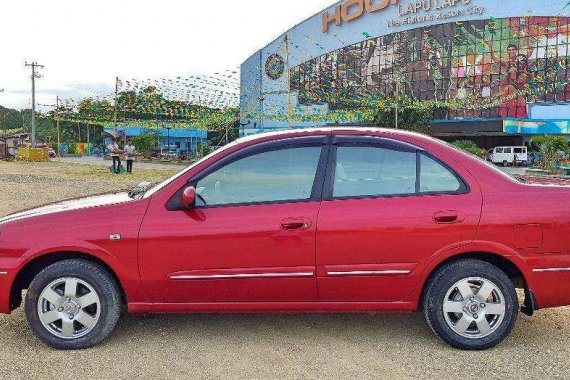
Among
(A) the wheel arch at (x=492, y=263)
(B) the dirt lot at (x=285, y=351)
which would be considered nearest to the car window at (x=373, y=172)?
(A) the wheel arch at (x=492, y=263)

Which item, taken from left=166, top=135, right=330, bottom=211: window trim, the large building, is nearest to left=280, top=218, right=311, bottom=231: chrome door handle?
left=166, top=135, right=330, bottom=211: window trim

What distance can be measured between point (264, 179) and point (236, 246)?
1.73 feet

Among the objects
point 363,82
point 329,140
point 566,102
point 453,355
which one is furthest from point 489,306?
point 363,82

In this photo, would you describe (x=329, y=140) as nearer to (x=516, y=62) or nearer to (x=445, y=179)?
(x=445, y=179)

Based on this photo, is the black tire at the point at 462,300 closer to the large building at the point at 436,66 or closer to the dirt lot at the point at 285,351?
the dirt lot at the point at 285,351

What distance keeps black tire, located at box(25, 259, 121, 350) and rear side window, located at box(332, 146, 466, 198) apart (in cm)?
171

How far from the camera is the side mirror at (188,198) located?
3951 millimetres

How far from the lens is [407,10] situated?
196ft

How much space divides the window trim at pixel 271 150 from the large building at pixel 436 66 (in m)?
43.7

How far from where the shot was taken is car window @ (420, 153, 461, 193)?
4.05m

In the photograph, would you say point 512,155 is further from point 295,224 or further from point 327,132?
point 295,224

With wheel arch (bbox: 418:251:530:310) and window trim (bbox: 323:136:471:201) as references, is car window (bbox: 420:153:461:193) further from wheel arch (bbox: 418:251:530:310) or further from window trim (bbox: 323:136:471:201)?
wheel arch (bbox: 418:251:530:310)

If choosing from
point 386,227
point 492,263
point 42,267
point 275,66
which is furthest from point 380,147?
point 275,66

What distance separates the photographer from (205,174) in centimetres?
414
